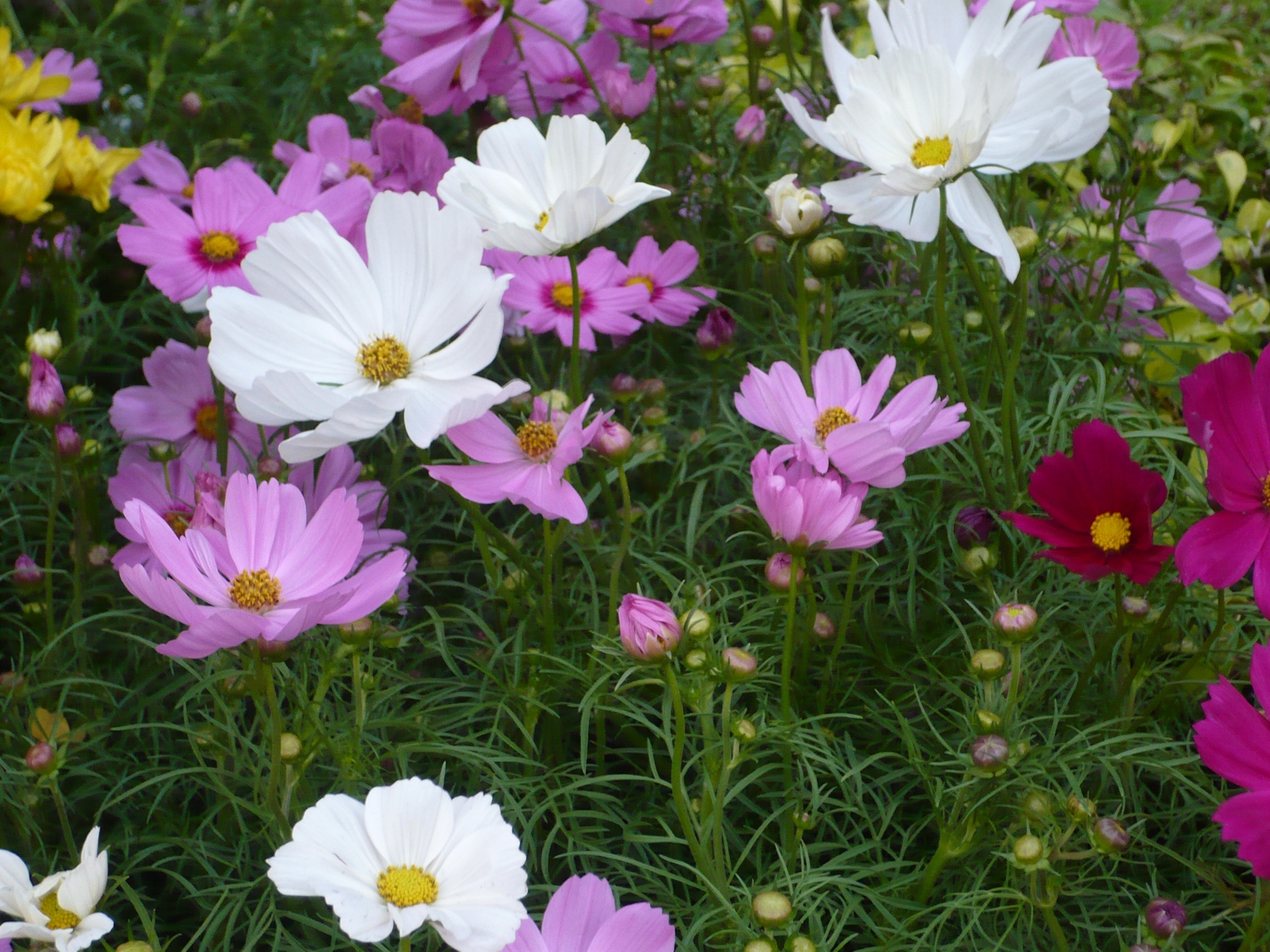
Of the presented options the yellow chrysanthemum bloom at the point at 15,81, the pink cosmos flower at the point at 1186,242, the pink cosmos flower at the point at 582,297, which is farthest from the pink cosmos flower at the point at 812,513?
the yellow chrysanthemum bloom at the point at 15,81

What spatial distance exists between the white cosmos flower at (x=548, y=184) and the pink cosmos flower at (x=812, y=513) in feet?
0.58

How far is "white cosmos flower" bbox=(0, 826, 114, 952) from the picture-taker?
577 millimetres

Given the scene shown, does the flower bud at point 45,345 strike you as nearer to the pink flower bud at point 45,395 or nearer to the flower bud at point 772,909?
the pink flower bud at point 45,395

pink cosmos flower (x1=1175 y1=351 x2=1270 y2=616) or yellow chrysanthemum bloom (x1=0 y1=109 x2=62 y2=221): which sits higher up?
yellow chrysanthemum bloom (x1=0 y1=109 x2=62 y2=221)

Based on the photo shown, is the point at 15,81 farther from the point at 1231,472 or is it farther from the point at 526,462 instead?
the point at 1231,472

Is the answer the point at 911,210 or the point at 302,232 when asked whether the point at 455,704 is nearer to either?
the point at 302,232

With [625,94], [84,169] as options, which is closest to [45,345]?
[84,169]

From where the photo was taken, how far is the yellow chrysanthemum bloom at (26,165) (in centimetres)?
94

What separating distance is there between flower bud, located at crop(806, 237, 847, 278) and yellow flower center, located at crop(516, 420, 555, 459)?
8.1 inches

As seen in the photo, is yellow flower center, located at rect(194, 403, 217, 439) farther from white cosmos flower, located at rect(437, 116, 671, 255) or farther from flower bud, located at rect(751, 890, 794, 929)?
flower bud, located at rect(751, 890, 794, 929)

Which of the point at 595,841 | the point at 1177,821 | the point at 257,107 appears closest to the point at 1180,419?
the point at 1177,821

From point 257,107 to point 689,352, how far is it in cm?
62

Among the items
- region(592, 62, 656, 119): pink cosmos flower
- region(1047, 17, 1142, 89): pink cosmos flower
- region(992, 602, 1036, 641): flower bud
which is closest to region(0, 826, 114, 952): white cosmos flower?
region(992, 602, 1036, 641): flower bud

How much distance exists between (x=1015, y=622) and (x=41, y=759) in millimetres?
568
